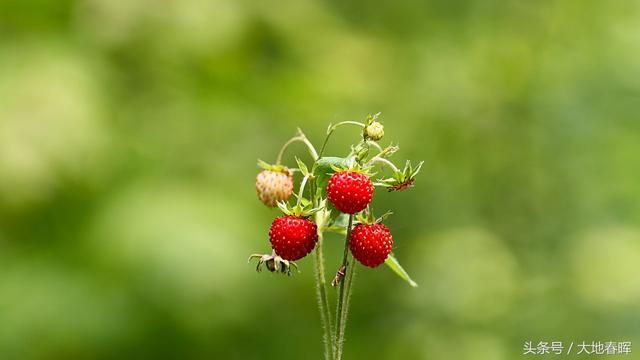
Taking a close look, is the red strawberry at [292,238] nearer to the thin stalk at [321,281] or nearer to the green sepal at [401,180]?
the thin stalk at [321,281]

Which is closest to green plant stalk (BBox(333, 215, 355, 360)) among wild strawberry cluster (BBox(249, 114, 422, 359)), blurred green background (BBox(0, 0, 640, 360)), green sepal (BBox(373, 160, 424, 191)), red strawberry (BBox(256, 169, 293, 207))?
wild strawberry cluster (BBox(249, 114, 422, 359))

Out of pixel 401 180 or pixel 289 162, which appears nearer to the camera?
pixel 401 180

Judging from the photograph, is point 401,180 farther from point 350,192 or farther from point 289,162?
point 289,162

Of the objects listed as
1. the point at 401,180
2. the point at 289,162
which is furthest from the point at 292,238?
the point at 289,162

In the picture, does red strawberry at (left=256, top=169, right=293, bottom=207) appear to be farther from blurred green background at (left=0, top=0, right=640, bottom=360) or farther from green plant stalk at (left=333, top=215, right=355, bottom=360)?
blurred green background at (left=0, top=0, right=640, bottom=360)

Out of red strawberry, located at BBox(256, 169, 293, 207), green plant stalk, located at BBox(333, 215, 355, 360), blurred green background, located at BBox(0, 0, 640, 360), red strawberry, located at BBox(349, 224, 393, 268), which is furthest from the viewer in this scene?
blurred green background, located at BBox(0, 0, 640, 360)

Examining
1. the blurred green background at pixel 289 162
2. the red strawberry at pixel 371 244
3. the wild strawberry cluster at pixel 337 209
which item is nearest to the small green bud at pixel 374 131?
the wild strawberry cluster at pixel 337 209
